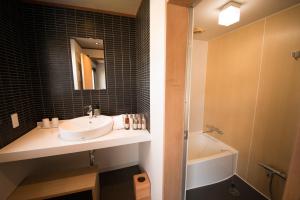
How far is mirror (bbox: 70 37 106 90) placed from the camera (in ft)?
5.36

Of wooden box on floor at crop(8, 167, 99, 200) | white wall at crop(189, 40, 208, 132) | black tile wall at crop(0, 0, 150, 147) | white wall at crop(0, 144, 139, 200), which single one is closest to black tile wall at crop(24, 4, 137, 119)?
black tile wall at crop(0, 0, 150, 147)

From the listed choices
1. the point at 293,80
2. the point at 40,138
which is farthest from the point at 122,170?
the point at 293,80

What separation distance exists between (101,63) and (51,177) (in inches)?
54.9

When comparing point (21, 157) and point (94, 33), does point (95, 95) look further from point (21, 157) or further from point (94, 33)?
point (21, 157)

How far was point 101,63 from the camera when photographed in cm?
174

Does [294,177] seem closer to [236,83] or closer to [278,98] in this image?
[278,98]

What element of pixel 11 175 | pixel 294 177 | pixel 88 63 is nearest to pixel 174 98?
pixel 294 177

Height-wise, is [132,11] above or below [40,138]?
above

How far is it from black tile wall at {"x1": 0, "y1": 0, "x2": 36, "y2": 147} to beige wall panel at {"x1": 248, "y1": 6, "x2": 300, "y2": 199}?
8.60ft

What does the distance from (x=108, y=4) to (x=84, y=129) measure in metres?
1.40

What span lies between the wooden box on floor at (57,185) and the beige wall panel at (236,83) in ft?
6.43

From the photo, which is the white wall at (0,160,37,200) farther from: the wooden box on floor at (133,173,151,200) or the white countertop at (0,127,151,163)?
the wooden box on floor at (133,173,151,200)

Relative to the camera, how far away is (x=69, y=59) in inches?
63.9

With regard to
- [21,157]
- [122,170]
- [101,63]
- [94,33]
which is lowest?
[122,170]
